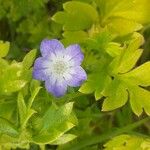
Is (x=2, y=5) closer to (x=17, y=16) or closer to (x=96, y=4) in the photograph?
(x=17, y=16)

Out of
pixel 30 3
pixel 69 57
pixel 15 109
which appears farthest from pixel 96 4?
pixel 15 109

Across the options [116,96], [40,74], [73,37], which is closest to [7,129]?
[40,74]

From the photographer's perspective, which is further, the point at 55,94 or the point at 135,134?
the point at 135,134

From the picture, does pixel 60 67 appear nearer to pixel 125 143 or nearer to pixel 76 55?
pixel 76 55

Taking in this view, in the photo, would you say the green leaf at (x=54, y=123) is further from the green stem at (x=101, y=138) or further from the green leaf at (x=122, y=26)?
the green leaf at (x=122, y=26)

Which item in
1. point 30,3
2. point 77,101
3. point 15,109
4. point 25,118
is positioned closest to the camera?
point 25,118

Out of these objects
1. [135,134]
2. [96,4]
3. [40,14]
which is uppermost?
[96,4]

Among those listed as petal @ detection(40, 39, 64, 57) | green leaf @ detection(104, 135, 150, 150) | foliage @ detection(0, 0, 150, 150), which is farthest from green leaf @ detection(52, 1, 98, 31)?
green leaf @ detection(104, 135, 150, 150)

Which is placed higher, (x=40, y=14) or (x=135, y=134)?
(x=40, y=14)
